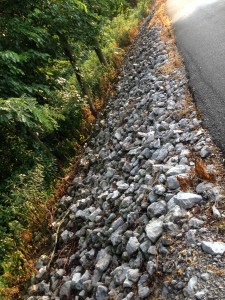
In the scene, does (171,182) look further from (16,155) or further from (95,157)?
(16,155)

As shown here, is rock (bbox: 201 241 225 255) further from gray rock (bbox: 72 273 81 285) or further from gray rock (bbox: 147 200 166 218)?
gray rock (bbox: 72 273 81 285)

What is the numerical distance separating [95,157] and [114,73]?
5.94m

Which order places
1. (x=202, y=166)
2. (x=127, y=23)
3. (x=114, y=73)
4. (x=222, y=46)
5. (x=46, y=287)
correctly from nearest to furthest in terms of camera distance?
(x=202, y=166) < (x=46, y=287) < (x=222, y=46) < (x=114, y=73) < (x=127, y=23)

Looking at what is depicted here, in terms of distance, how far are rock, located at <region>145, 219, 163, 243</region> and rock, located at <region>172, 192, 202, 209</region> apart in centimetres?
34

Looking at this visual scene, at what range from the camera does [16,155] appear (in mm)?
7578

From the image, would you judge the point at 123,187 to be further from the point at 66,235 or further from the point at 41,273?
the point at 41,273

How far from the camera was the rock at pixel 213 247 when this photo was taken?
121 inches

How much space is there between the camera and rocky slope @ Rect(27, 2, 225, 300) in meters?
3.22

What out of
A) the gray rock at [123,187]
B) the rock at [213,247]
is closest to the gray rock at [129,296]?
the rock at [213,247]

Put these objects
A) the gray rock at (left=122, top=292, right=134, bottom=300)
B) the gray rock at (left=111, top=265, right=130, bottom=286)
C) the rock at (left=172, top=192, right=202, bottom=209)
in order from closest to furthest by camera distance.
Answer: the gray rock at (left=122, top=292, right=134, bottom=300) → the gray rock at (left=111, top=265, right=130, bottom=286) → the rock at (left=172, top=192, right=202, bottom=209)


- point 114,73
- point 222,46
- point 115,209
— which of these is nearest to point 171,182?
point 115,209

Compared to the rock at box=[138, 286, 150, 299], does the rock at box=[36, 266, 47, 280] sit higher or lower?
lower

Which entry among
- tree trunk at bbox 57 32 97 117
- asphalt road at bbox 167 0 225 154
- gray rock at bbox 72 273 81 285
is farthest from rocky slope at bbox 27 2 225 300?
tree trunk at bbox 57 32 97 117

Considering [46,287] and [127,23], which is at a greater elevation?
[127,23]
